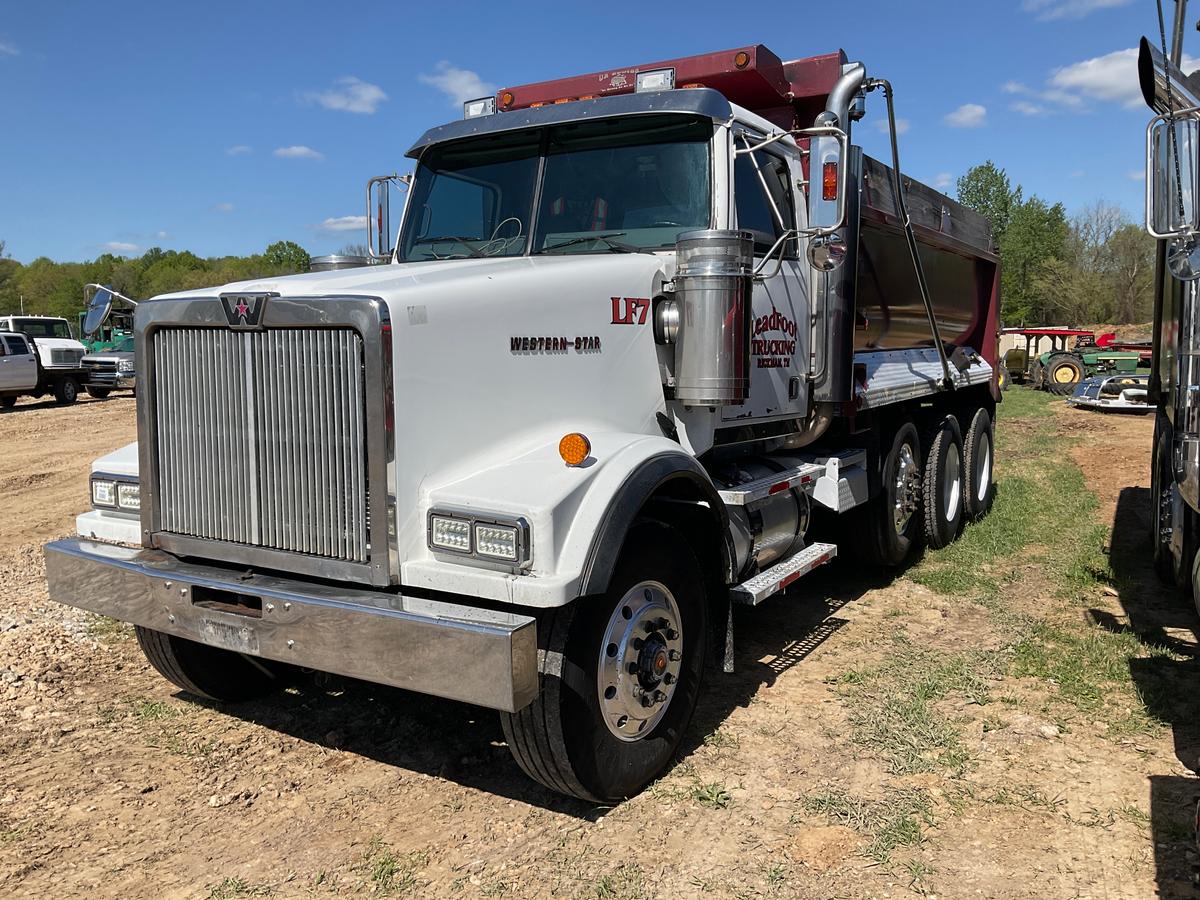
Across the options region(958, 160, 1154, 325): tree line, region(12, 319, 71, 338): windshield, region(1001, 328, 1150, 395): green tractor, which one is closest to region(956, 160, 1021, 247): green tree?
region(958, 160, 1154, 325): tree line

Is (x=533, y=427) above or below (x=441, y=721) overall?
above

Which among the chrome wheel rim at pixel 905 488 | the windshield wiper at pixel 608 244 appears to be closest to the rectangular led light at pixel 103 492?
the windshield wiper at pixel 608 244

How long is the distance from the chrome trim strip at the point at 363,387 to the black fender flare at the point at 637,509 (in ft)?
2.28

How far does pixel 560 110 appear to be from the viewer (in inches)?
189

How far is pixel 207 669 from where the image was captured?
4.58m

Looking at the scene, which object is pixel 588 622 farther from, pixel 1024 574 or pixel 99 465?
pixel 1024 574

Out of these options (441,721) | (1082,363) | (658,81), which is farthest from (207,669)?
(1082,363)

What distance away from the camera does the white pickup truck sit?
2114 centimetres

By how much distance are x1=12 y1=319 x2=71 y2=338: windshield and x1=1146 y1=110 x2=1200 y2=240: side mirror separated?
94.2ft

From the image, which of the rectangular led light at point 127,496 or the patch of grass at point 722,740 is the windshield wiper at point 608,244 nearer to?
the rectangular led light at point 127,496

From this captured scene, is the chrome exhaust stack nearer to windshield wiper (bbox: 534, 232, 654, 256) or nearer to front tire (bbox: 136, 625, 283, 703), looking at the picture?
windshield wiper (bbox: 534, 232, 654, 256)

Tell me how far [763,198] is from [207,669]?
3.67 m

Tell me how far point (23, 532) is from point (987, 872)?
8.67 m

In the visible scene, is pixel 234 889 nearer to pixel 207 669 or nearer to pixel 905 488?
pixel 207 669
